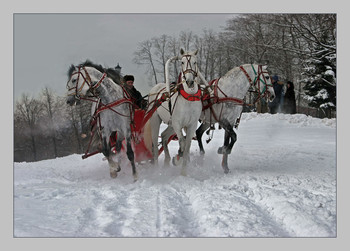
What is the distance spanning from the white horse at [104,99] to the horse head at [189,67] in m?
1.41

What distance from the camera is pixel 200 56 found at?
20.3 feet

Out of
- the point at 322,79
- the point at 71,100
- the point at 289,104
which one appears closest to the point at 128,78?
the point at 71,100

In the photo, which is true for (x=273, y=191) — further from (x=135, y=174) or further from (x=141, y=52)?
(x=141, y=52)

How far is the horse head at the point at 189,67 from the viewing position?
530 cm

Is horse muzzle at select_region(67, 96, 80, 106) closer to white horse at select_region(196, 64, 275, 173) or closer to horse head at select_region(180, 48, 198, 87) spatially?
horse head at select_region(180, 48, 198, 87)

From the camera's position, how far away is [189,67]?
17.7ft

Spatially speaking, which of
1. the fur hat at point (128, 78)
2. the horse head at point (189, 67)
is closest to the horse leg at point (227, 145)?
the horse head at point (189, 67)

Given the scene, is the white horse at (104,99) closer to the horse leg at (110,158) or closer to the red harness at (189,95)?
the horse leg at (110,158)

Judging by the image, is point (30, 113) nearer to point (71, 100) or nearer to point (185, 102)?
point (71, 100)

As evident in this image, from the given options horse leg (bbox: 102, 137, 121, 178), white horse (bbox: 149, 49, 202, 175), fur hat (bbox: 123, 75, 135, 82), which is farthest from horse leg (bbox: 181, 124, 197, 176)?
fur hat (bbox: 123, 75, 135, 82)

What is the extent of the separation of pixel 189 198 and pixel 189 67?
7.43 ft

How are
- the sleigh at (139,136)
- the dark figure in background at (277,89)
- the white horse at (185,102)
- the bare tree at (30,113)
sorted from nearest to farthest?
the bare tree at (30,113) → the white horse at (185,102) → the sleigh at (139,136) → the dark figure in background at (277,89)

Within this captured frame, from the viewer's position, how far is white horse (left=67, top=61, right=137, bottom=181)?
5.54 metres

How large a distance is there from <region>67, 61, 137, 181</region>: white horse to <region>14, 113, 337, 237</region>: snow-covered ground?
91 cm
